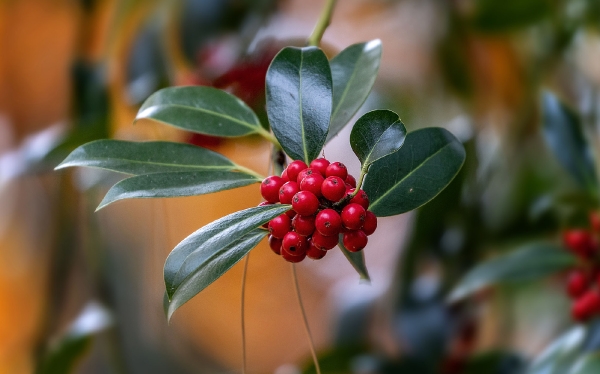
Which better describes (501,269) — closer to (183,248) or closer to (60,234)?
(183,248)

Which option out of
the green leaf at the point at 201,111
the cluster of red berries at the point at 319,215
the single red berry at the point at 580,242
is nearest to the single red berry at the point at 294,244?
the cluster of red berries at the point at 319,215

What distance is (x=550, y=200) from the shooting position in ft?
2.02

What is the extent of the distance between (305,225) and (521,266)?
0.44 m

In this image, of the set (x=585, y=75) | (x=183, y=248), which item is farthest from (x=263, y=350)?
(x=183, y=248)

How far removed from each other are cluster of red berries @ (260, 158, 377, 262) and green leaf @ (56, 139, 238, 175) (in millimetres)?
78

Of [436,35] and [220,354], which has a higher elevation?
[436,35]

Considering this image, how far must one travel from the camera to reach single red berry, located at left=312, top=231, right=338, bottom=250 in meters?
0.32

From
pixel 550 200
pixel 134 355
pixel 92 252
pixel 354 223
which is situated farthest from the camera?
pixel 134 355

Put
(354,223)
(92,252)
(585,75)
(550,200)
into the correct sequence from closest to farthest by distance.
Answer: (354,223) < (550,200) < (92,252) < (585,75)

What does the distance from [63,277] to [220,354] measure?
60cm

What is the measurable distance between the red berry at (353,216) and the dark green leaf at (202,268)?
0.06 m

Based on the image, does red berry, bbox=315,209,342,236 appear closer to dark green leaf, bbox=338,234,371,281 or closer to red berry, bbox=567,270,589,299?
dark green leaf, bbox=338,234,371,281

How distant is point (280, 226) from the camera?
1.11 feet

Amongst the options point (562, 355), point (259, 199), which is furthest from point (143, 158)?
point (259, 199)
